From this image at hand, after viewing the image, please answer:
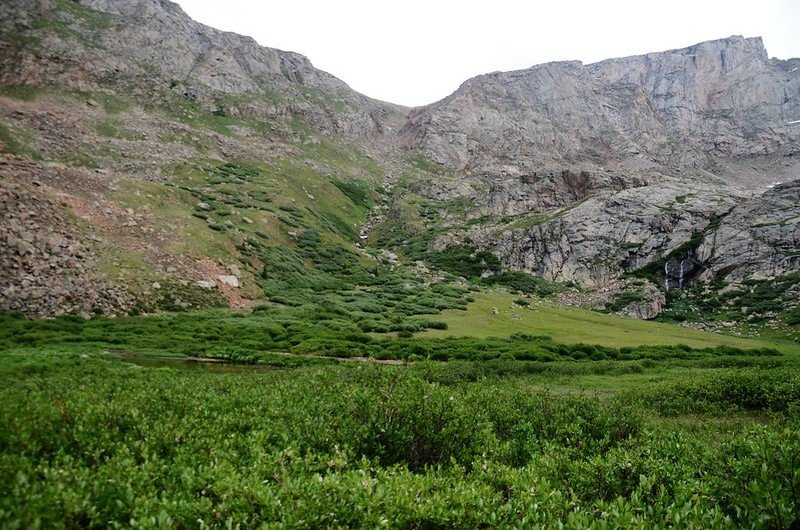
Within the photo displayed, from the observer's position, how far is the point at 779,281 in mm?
90188

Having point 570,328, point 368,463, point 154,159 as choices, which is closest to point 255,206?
point 154,159

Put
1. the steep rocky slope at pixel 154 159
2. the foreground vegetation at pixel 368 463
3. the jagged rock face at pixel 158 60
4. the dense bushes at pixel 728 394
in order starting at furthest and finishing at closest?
the jagged rock face at pixel 158 60 < the steep rocky slope at pixel 154 159 < the dense bushes at pixel 728 394 < the foreground vegetation at pixel 368 463

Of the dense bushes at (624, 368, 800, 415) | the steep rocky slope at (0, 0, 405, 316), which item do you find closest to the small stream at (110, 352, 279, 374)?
the steep rocky slope at (0, 0, 405, 316)

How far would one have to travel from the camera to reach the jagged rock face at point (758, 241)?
9588cm

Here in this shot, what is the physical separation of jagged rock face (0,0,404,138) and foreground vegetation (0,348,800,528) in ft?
395

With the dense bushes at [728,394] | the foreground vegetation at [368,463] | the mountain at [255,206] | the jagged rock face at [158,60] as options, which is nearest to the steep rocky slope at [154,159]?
the mountain at [255,206]

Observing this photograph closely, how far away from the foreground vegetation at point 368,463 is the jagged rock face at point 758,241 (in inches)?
4074

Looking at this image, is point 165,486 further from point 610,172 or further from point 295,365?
point 610,172

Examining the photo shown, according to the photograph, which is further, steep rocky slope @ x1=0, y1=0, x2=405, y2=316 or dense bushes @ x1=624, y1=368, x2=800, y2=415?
steep rocky slope @ x1=0, y1=0, x2=405, y2=316

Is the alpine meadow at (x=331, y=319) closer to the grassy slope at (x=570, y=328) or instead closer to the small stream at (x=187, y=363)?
the small stream at (x=187, y=363)

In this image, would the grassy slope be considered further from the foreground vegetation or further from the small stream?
the foreground vegetation

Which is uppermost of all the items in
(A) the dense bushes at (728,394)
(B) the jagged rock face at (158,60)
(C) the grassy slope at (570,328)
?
(B) the jagged rock face at (158,60)

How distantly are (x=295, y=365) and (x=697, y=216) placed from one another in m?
118

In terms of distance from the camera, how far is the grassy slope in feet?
188
